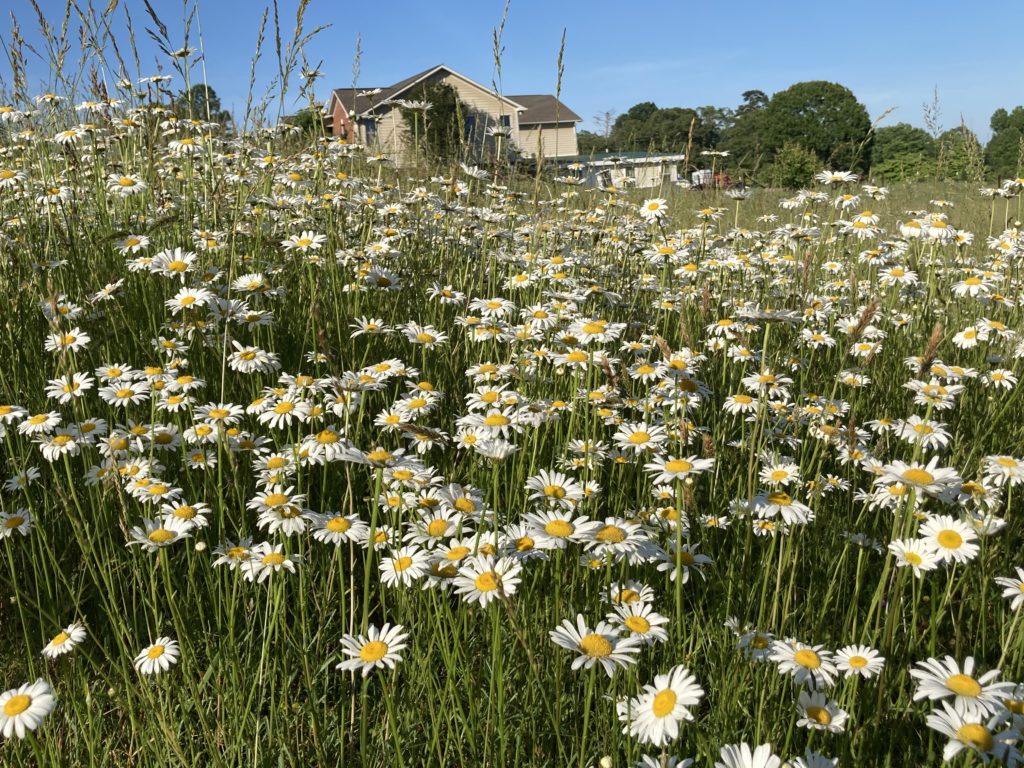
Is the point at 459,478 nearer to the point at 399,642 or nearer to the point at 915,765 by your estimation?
the point at 399,642

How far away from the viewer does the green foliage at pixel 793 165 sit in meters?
5.72

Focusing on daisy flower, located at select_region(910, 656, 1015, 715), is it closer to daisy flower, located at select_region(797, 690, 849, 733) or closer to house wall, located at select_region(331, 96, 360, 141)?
daisy flower, located at select_region(797, 690, 849, 733)

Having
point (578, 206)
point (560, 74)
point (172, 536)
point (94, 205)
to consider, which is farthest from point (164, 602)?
point (578, 206)

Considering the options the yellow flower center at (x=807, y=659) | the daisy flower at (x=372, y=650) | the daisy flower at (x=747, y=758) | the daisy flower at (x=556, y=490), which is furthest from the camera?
the daisy flower at (x=556, y=490)

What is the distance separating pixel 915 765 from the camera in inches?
56.7

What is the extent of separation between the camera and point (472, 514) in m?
1.59

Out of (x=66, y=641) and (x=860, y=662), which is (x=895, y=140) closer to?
(x=860, y=662)

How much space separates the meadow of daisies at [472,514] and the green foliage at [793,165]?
64.5 inches

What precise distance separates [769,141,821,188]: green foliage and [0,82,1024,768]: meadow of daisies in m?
1.64

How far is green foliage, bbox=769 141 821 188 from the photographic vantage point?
572 cm

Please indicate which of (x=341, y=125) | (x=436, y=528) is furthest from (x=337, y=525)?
(x=341, y=125)

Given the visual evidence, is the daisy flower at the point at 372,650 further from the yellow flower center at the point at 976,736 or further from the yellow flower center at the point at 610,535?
the yellow flower center at the point at 976,736

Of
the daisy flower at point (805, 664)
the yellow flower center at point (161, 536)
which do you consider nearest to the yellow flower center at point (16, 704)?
the yellow flower center at point (161, 536)

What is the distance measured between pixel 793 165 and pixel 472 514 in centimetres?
1191
